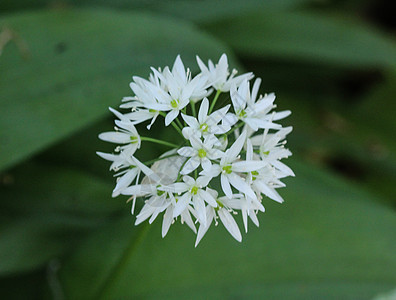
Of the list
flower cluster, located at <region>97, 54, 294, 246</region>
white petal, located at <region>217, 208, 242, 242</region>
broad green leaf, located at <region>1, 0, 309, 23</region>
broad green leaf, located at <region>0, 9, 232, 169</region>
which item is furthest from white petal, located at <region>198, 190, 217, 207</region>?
broad green leaf, located at <region>1, 0, 309, 23</region>

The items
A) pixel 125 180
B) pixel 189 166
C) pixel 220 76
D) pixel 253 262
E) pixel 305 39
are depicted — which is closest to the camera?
pixel 189 166

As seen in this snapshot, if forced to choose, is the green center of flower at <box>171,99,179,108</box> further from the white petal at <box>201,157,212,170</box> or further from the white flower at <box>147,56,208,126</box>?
the white petal at <box>201,157,212,170</box>

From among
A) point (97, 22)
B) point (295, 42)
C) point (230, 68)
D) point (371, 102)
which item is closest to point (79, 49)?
point (97, 22)


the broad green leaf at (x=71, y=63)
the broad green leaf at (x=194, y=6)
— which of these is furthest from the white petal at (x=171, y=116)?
the broad green leaf at (x=194, y=6)

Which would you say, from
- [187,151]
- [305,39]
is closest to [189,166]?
[187,151]

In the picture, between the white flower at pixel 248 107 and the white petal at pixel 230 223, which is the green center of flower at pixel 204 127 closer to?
the white flower at pixel 248 107

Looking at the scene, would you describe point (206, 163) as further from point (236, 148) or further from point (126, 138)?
point (126, 138)
